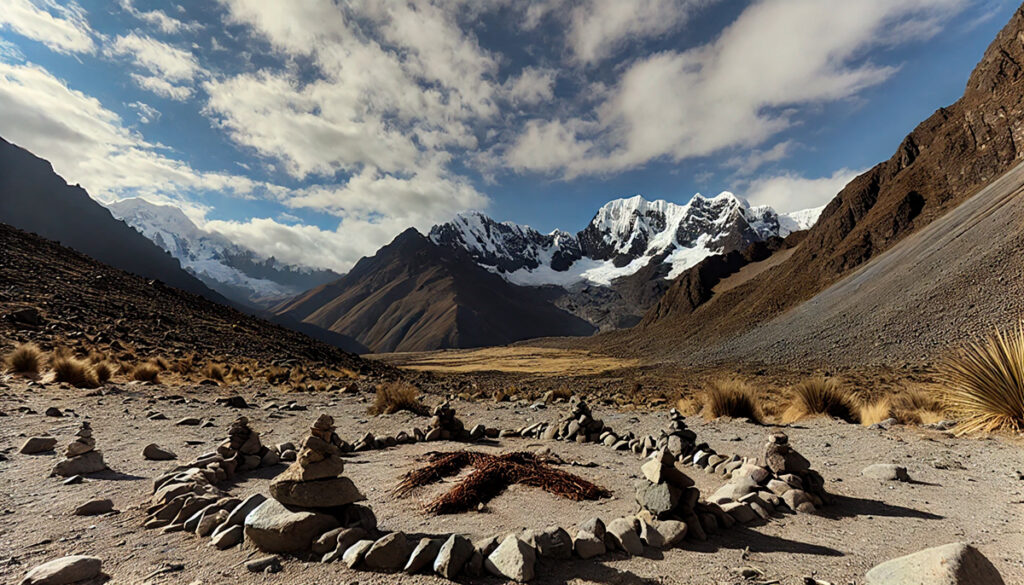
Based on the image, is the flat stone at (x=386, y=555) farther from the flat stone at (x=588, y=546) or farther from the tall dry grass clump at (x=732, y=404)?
the tall dry grass clump at (x=732, y=404)

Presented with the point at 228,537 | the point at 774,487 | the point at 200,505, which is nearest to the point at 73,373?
the point at 200,505

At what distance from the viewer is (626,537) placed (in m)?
3.88

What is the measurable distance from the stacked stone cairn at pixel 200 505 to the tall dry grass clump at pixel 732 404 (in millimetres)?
10835

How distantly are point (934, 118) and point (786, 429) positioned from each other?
79803mm

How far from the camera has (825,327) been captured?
43875 millimetres

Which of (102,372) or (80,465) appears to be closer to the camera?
(80,465)

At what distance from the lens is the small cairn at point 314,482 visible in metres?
3.95

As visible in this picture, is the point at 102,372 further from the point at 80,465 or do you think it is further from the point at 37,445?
the point at 80,465

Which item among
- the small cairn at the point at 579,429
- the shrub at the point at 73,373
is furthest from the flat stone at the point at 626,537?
the shrub at the point at 73,373

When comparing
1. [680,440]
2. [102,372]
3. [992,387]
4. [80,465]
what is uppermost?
[992,387]

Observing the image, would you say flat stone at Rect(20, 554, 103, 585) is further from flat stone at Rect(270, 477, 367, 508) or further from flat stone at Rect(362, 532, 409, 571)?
flat stone at Rect(362, 532, 409, 571)

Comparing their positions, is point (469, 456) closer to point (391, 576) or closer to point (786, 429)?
point (391, 576)

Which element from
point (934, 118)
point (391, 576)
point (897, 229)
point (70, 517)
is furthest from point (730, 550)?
point (934, 118)

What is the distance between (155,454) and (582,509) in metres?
6.45
